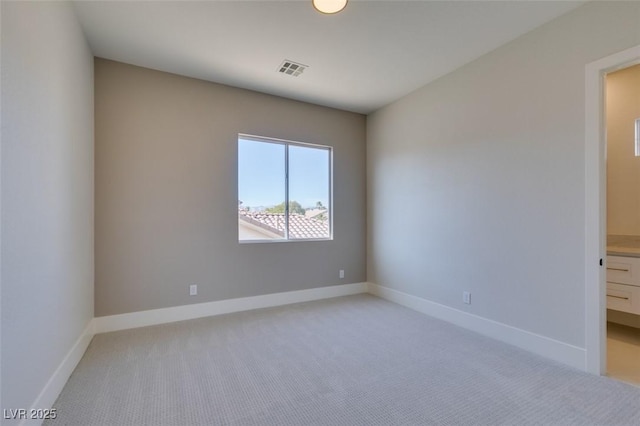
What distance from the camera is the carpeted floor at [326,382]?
1.71 m

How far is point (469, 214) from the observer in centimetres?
311

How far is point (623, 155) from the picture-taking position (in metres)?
3.25

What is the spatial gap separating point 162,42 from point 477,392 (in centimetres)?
389

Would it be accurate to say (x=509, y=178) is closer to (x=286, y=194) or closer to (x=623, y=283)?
(x=623, y=283)

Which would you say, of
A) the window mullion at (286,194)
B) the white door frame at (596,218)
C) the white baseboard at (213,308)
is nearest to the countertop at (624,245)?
the white door frame at (596,218)

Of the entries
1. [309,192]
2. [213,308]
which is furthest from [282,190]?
[213,308]

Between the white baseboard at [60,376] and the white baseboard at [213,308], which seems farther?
the white baseboard at [213,308]

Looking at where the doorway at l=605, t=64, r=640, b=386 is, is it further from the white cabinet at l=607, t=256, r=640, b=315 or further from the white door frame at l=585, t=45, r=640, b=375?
the white door frame at l=585, t=45, r=640, b=375

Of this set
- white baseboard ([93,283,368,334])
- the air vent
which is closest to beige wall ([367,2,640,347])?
white baseboard ([93,283,368,334])

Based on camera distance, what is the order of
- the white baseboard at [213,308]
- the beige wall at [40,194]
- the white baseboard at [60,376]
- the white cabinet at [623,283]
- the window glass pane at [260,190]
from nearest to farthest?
the beige wall at [40,194] → the white baseboard at [60,376] → the white cabinet at [623,283] → the white baseboard at [213,308] → the window glass pane at [260,190]

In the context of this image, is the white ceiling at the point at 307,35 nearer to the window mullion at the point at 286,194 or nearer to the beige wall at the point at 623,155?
the window mullion at the point at 286,194

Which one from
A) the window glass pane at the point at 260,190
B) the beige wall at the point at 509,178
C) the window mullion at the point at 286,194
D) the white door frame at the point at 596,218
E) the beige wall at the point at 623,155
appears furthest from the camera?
the window mullion at the point at 286,194

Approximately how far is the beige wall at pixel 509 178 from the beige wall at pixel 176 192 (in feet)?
5.39

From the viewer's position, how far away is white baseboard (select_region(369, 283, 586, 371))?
2.30 metres
